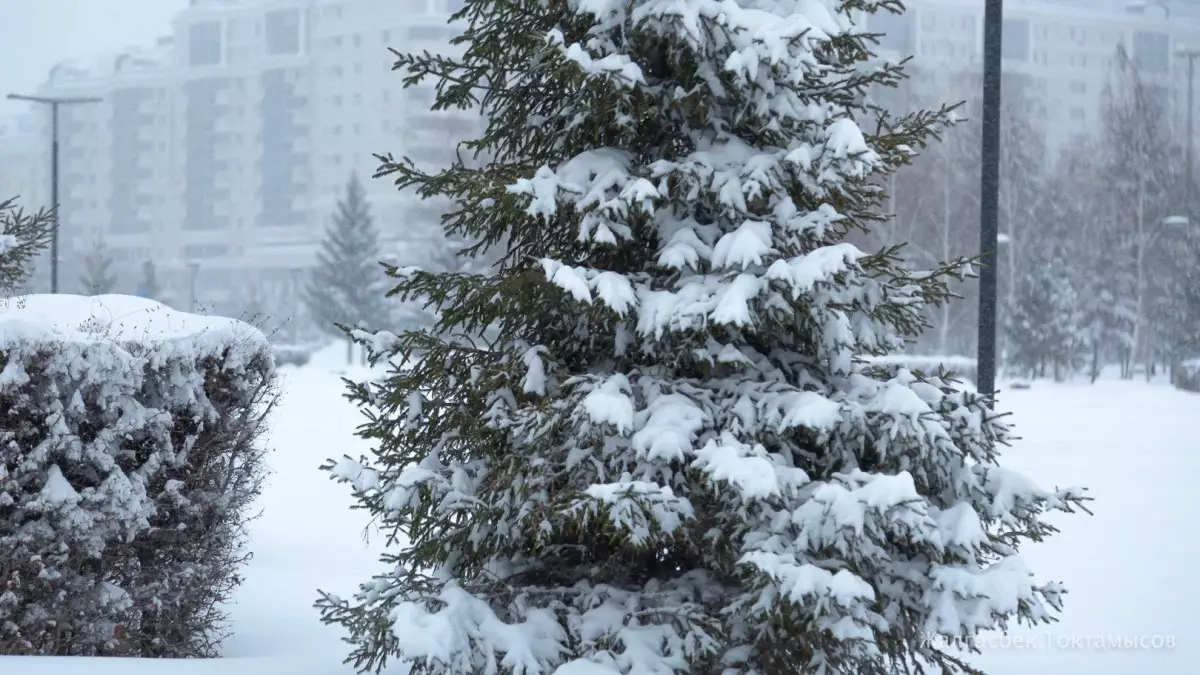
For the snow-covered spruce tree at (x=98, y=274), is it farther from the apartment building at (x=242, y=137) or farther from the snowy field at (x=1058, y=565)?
the apartment building at (x=242, y=137)

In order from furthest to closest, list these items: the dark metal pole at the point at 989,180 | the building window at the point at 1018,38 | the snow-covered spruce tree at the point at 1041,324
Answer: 1. the building window at the point at 1018,38
2. the snow-covered spruce tree at the point at 1041,324
3. the dark metal pole at the point at 989,180

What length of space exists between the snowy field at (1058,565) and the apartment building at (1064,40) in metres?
71.2

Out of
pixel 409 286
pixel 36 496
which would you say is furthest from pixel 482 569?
pixel 36 496

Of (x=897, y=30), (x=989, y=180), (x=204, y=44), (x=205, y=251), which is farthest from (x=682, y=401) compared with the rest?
(x=204, y=44)

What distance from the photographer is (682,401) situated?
16.0 ft

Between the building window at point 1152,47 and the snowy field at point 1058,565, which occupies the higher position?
the building window at point 1152,47

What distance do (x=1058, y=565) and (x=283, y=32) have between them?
366 feet

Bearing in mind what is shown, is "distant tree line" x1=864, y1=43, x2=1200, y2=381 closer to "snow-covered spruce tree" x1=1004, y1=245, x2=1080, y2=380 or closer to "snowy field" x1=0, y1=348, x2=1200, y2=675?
"snow-covered spruce tree" x1=1004, y1=245, x2=1080, y2=380

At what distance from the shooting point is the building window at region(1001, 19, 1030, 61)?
325 feet

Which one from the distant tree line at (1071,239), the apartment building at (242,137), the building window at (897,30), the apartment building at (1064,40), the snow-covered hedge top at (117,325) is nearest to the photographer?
the snow-covered hedge top at (117,325)

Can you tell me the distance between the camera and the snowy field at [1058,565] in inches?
289

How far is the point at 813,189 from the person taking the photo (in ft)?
16.7

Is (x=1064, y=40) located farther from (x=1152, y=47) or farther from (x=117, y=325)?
(x=117, y=325)

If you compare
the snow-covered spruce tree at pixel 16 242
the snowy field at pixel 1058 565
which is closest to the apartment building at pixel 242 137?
the snowy field at pixel 1058 565
